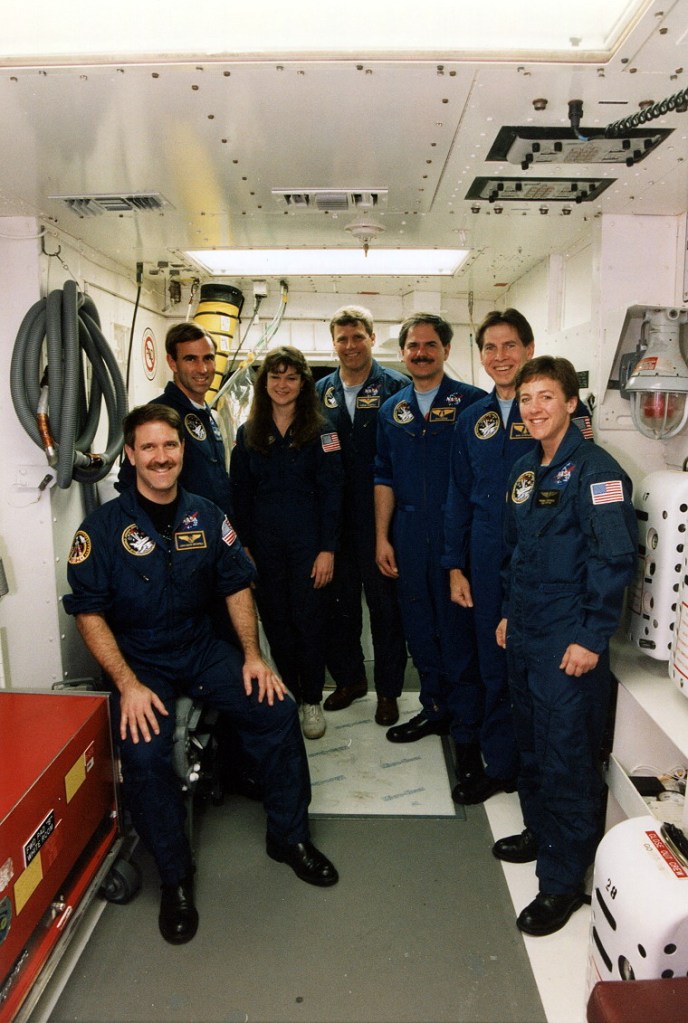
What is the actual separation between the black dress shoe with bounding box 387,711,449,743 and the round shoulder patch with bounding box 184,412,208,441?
164cm

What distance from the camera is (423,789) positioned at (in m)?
2.78

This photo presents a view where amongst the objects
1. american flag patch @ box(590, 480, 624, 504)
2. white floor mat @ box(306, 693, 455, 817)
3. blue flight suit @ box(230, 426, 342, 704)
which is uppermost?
american flag patch @ box(590, 480, 624, 504)

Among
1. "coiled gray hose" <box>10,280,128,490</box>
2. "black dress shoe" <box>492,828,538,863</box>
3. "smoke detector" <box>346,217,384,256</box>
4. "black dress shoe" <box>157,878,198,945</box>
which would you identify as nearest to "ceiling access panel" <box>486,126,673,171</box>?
"smoke detector" <box>346,217,384,256</box>

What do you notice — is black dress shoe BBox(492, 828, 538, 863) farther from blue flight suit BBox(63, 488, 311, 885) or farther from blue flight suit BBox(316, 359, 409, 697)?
blue flight suit BBox(316, 359, 409, 697)

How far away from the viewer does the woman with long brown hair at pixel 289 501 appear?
296 cm

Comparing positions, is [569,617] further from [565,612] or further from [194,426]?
[194,426]

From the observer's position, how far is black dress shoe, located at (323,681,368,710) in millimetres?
3482

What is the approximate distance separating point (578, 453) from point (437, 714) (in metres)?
1.64

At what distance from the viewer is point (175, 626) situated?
229 cm

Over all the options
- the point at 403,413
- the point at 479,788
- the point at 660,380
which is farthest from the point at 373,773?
the point at 660,380

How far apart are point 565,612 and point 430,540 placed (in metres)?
0.95

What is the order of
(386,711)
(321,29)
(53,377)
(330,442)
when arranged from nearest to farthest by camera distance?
(321,29), (53,377), (330,442), (386,711)

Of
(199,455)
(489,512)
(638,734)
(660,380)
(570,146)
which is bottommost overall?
(638,734)

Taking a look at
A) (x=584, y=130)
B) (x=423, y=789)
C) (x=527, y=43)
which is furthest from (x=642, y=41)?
(x=423, y=789)
